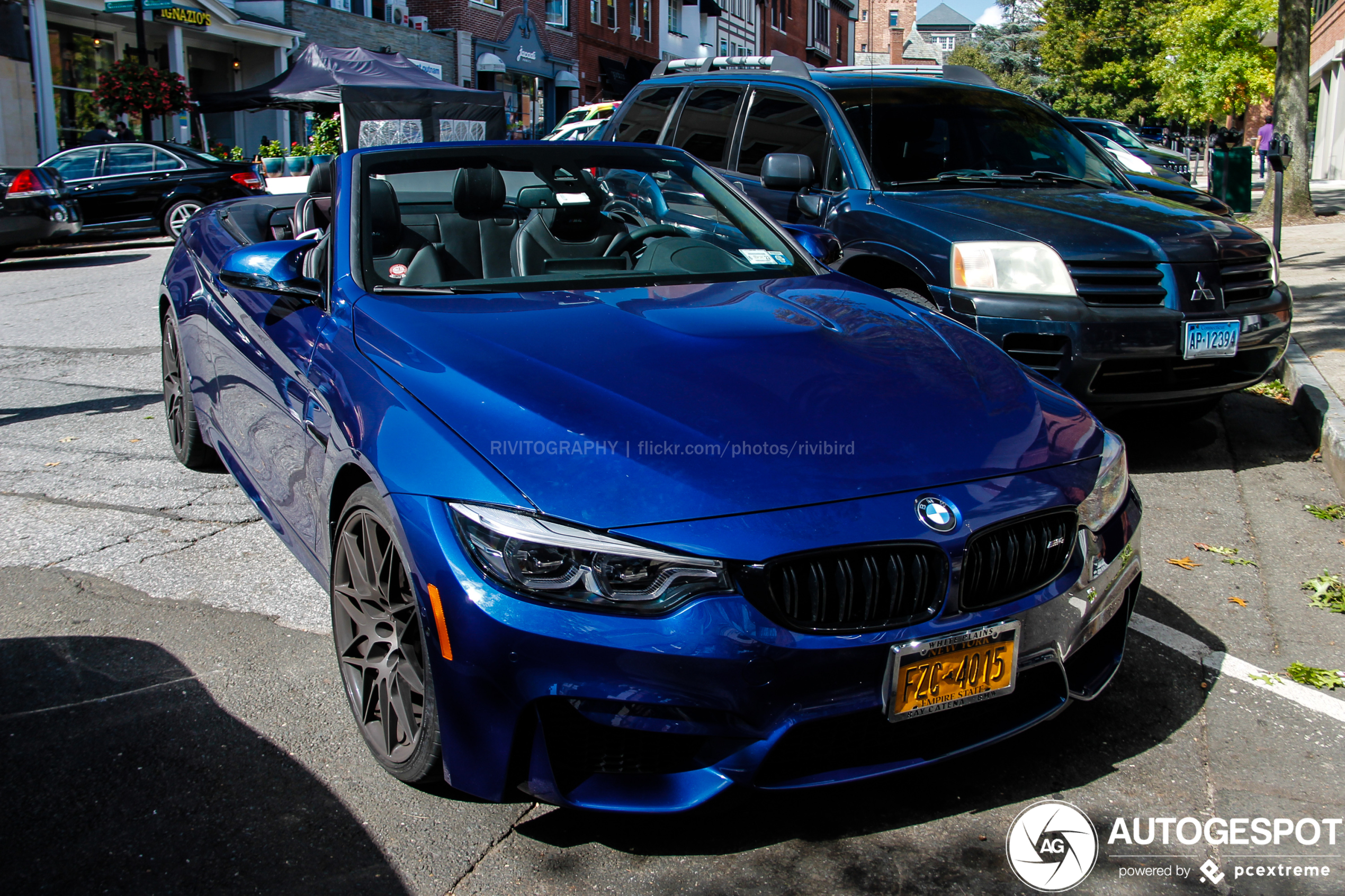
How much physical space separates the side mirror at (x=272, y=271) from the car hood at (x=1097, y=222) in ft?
9.94

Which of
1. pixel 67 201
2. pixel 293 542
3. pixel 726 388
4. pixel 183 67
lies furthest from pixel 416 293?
pixel 183 67

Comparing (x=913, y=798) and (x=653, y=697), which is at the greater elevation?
(x=653, y=697)

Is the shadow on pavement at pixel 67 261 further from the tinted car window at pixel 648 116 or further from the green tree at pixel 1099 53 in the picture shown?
the green tree at pixel 1099 53

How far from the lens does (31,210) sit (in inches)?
580

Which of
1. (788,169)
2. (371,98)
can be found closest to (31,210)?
(371,98)

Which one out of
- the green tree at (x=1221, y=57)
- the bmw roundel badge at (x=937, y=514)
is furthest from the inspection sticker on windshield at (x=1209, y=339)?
the green tree at (x=1221, y=57)

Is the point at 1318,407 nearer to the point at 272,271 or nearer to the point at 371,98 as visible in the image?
the point at 272,271

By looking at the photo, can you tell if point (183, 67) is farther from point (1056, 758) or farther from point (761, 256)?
point (1056, 758)

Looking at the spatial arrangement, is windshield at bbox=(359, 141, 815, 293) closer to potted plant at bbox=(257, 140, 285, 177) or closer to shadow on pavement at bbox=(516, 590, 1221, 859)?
shadow on pavement at bbox=(516, 590, 1221, 859)

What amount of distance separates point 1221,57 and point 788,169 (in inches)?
A: 1409

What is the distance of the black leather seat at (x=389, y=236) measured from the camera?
3582mm

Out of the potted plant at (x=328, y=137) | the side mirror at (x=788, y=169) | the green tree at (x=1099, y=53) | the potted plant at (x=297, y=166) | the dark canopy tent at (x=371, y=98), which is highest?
the green tree at (x=1099, y=53)

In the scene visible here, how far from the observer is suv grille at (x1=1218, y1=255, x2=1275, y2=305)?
17.3ft

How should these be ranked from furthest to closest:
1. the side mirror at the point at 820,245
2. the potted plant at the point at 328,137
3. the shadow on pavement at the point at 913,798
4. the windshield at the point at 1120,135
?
1. the potted plant at the point at 328,137
2. the windshield at the point at 1120,135
3. the side mirror at the point at 820,245
4. the shadow on pavement at the point at 913,798
